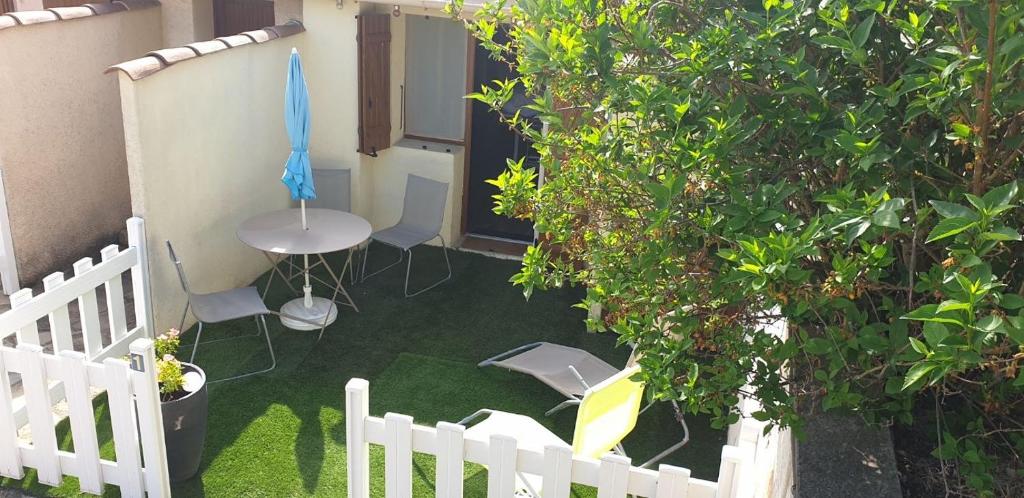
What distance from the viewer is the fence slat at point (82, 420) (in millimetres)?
5164

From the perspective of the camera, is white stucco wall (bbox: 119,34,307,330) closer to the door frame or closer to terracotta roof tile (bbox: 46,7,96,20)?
terracotta roof tile (bbox: 46,7,96,20)

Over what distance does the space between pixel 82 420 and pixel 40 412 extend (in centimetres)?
28

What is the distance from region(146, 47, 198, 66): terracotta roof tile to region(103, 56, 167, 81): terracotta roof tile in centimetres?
5

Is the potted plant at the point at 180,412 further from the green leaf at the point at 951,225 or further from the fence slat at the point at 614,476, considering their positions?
the green leaf at the point at 951,225

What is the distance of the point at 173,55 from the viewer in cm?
741

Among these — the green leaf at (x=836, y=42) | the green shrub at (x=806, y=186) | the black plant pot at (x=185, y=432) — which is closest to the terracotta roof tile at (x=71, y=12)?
the black plant pot at (x=185, y=432)

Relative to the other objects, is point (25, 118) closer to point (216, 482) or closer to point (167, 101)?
point (167, 101)

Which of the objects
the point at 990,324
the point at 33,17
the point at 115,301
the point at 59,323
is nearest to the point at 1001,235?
the point at 990,324

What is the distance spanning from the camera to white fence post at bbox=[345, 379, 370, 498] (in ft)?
14.6

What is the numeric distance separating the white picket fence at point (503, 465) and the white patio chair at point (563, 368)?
225cm

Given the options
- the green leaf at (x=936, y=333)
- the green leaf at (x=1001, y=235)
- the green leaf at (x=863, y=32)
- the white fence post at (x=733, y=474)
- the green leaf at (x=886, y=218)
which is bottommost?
the white fence post at (x=733, y=474)

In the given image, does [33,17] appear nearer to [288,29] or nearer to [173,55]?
[173,55]

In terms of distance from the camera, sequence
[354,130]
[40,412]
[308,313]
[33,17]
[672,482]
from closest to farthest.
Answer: [672,482] → [40,412] → [33,17] → [308,313] → [354,130]

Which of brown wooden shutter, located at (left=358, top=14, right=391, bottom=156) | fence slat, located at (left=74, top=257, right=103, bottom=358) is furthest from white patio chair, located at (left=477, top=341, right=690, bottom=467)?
brown wooden shutter, located at (left=358, top=14, right=391, bottom=156)
